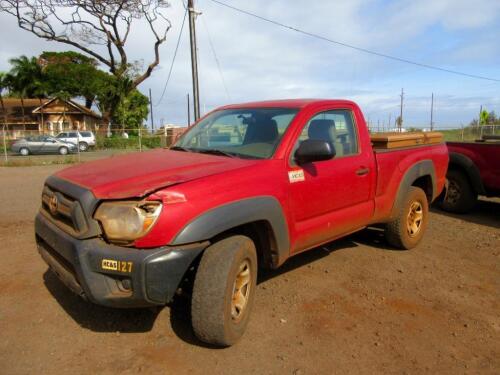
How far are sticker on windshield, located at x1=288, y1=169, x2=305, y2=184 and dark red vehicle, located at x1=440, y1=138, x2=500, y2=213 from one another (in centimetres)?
455

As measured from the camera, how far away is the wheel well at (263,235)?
3.17 meters

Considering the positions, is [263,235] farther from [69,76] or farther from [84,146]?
[69,76]

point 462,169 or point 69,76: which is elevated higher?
point 69,76

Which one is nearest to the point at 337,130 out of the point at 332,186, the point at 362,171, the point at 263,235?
the point at 362,171

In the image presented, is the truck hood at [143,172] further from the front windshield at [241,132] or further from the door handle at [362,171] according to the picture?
the door handle at [362,171]

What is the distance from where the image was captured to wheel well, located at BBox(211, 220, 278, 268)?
10.4 feet

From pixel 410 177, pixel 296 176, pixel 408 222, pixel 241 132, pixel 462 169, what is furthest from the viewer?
pixel 462 169

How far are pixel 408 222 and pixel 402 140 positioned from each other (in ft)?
3.40

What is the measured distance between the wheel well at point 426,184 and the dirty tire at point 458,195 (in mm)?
1827

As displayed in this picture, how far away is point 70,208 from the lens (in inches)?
111

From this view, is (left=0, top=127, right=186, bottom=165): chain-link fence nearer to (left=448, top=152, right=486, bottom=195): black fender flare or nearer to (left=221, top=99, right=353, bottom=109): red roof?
(left=448, top=152, right=486, bottom=195): black fender flare

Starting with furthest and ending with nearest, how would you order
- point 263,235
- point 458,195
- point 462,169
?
1. point 458,195
2. point 462,169
3. point 263,235

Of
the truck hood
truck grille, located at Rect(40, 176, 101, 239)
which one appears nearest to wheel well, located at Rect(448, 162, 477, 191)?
the truck hood

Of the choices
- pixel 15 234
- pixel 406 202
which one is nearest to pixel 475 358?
pixel 406 202
